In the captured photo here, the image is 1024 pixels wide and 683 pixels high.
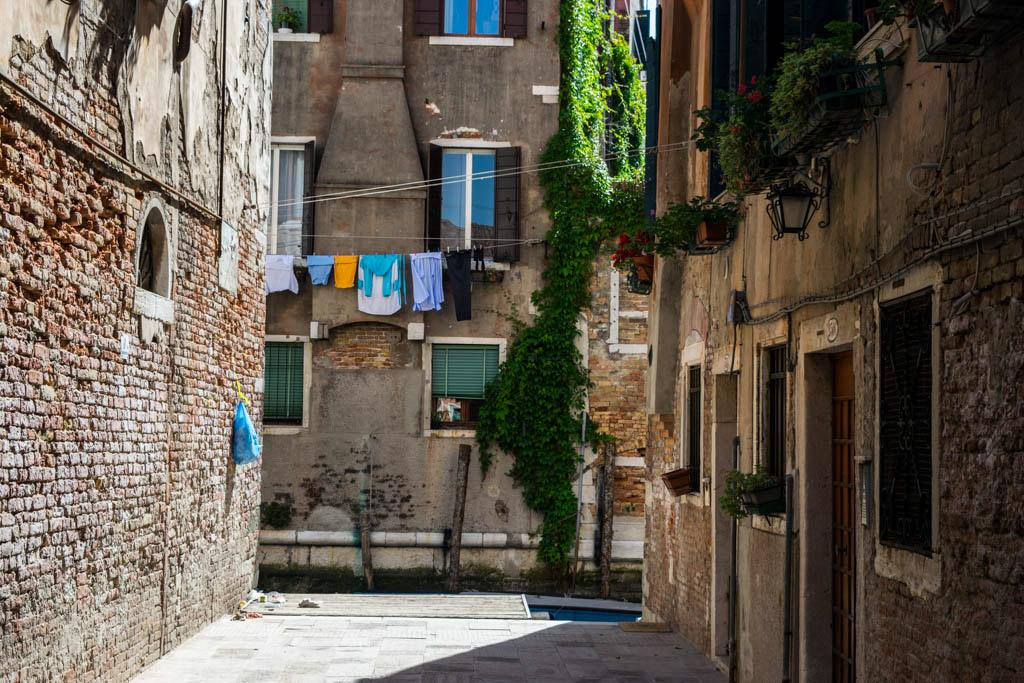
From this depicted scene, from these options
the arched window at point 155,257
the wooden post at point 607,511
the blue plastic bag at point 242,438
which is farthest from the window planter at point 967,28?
the wooden post at point 607,511

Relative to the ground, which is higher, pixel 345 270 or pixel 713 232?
pixel 345 270

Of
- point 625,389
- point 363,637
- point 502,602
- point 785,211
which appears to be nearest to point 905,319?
point 785,211

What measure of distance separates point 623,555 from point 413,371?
13.5 ft

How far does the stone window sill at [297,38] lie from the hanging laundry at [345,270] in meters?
3.38

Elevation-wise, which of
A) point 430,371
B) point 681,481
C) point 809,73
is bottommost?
point 681,481

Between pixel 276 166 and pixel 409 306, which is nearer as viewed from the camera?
pixel 409 306

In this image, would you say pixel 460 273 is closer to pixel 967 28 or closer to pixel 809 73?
pixel 809 73

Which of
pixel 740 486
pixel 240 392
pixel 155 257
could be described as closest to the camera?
pixel 740 486

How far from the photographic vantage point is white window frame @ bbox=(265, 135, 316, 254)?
62.3 ft

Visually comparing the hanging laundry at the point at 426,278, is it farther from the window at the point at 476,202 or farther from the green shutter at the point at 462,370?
the green shutter at the point at 462,370

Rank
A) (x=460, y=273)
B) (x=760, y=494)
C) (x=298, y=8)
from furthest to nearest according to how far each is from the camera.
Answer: (x=298, y=8)
(x=460, y=273)
(x=760, y=494)

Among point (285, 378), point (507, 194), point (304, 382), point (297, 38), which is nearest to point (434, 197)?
point (507, 194)

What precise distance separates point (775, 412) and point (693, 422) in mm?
2991

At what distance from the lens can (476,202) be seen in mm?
19141
